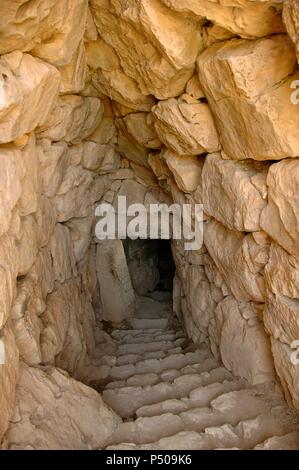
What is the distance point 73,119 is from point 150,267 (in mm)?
4930

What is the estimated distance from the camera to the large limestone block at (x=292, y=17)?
2.08 meters

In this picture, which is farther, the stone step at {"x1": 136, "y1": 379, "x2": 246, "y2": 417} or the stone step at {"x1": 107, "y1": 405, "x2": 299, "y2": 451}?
the stone step at {"x1": 136, "y1": 379, "x2": 246, "y2": 417}

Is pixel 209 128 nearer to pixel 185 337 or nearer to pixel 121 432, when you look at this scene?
pixel 121 432

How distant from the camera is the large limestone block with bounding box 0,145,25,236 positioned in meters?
2.48

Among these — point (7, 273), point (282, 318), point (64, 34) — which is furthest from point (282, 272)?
point (64, 34)

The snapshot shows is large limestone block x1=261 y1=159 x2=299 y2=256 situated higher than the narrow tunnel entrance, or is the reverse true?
large limestone block x1=261 y1=159 x2=299 y2=256

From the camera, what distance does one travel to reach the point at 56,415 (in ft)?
9.30

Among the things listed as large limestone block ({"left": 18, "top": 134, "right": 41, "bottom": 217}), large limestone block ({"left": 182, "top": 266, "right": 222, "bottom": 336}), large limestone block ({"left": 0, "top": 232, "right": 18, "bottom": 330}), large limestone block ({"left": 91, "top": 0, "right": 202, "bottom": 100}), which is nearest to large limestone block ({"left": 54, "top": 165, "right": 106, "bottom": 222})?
large limestone block ({"left": 18, "top": 134, "right": 41, "bottom": 217})

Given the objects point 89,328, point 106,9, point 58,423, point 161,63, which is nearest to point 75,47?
point 106,9

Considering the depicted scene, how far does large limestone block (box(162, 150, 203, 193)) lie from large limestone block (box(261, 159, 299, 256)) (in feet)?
3.94

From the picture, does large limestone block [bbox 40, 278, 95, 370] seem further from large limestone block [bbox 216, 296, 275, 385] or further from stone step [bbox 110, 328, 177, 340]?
large limestone block [bbox 216, 296, 275, 385]

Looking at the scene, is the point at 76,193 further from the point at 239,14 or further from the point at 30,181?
the point at 239,14

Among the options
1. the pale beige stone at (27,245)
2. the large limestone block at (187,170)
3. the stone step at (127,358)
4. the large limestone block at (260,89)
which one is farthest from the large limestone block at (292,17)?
the stone step at (127,358)

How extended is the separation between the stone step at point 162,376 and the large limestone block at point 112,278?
2.08 meters
